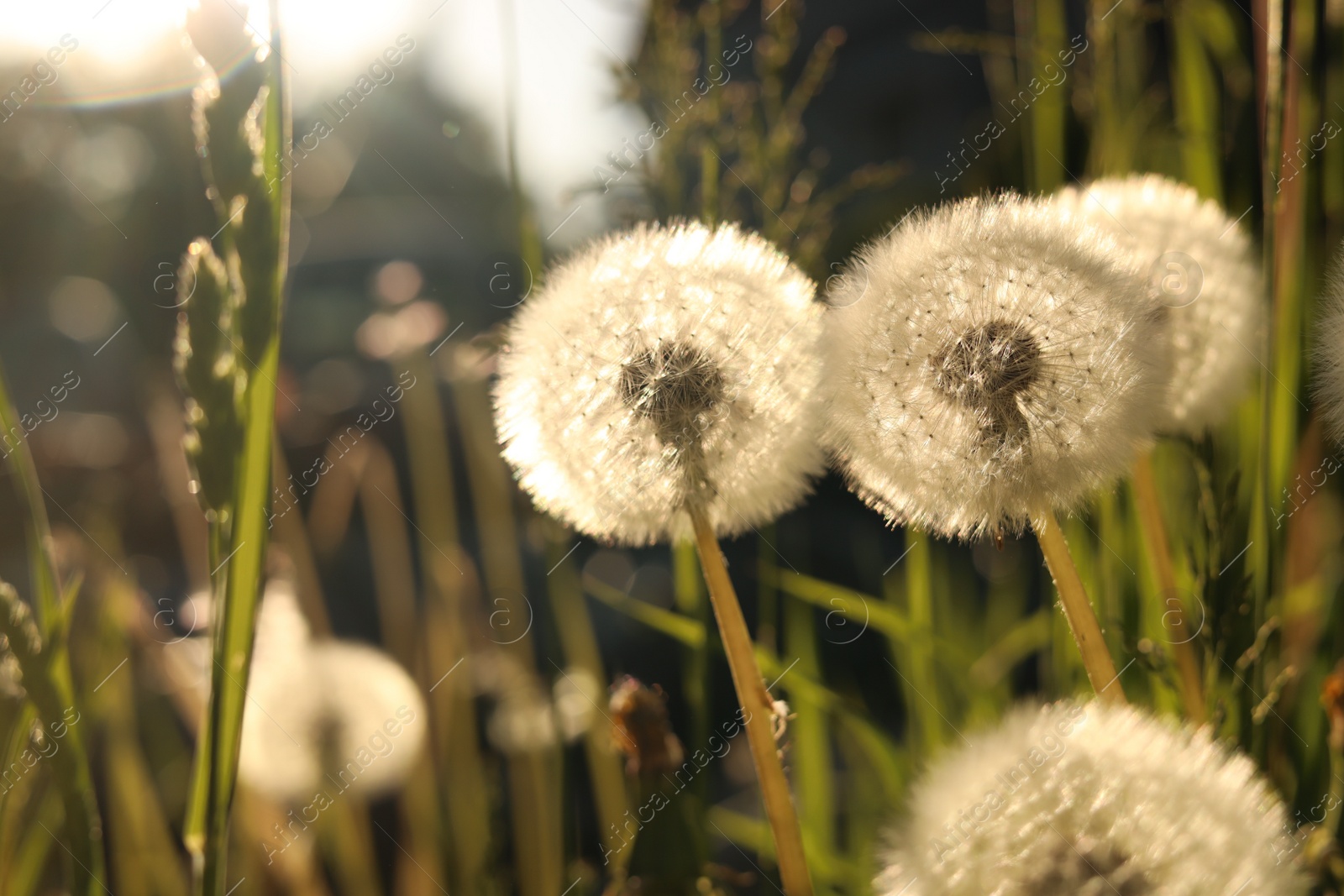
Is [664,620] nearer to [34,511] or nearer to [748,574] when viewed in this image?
[34,511]

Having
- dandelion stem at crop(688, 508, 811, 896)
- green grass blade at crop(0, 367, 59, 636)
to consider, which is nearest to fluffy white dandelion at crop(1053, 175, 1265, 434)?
dandelion stem at crop(688, 508, 811, 896)

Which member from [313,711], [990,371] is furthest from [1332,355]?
[313,711]

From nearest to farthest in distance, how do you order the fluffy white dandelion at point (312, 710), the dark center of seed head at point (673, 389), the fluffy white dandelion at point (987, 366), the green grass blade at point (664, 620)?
1. the fluffy white dandelion at point (987, 366)
2. the dark center of seed head at point (673, 389)
3. the green grass blade at point (664, 620)
4. the fluffy white dandelion at point (312, 710)

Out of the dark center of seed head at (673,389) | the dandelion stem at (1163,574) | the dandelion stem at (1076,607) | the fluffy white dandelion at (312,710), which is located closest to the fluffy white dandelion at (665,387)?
the dark center of seed head at (673,389)

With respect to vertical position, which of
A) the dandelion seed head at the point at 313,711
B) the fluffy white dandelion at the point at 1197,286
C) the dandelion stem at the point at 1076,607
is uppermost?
the dandelion seed head at the point at 313,711

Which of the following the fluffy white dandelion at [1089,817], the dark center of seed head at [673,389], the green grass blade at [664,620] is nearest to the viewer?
the fluffy white dandelion at [1089,817]

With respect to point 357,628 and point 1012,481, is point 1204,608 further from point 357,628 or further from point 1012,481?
point 357,628

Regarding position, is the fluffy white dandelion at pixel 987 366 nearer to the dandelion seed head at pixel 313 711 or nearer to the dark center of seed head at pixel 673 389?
the dark center of seed head at pixel 673 389
